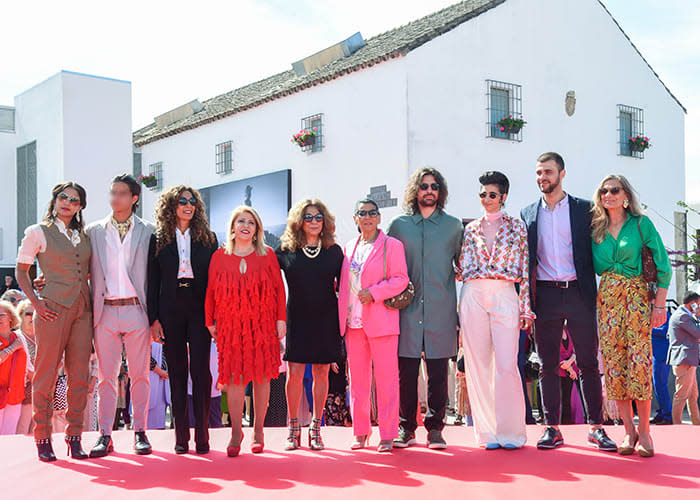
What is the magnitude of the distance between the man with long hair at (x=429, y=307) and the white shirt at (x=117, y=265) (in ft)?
6.53

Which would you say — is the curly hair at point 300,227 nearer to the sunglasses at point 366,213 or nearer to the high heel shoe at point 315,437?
the sunglasses at point 366,213

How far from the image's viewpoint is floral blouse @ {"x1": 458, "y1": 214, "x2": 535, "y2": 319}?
195 inches

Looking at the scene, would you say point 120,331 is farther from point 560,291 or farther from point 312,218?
point 560,291

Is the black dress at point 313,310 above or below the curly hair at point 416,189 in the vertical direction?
below

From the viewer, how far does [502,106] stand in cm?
1411

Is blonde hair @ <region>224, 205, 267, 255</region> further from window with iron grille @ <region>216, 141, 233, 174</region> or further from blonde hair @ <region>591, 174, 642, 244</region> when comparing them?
window with iron grille @ <region>216, 141, 233, 174</region>

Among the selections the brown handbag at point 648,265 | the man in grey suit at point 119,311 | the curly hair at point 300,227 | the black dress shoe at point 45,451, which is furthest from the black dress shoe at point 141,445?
the brown handbag at point 648,265

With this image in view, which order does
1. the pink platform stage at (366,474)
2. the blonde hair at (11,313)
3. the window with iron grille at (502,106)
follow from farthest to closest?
the window with iron grille at (502,106)
the blonde hair at (11,313)
the pink platform stage at (366,474)

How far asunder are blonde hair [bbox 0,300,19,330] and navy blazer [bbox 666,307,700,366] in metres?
7.43

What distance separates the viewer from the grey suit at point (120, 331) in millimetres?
5016

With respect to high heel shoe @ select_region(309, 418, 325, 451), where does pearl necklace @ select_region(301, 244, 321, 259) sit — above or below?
above

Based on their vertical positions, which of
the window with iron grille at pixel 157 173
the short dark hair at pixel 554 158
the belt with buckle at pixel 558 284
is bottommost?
the belt with buckle at pixel 558 284

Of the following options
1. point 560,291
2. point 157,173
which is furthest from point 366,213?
point 157,173

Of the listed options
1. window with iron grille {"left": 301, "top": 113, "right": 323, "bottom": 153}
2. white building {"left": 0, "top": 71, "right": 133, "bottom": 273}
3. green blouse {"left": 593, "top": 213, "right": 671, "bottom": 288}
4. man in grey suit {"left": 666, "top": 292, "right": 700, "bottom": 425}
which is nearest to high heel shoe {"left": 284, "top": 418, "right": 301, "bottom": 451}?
green blouse {"left": 593, "top": 213, "right": 671, "bottom": 288}
